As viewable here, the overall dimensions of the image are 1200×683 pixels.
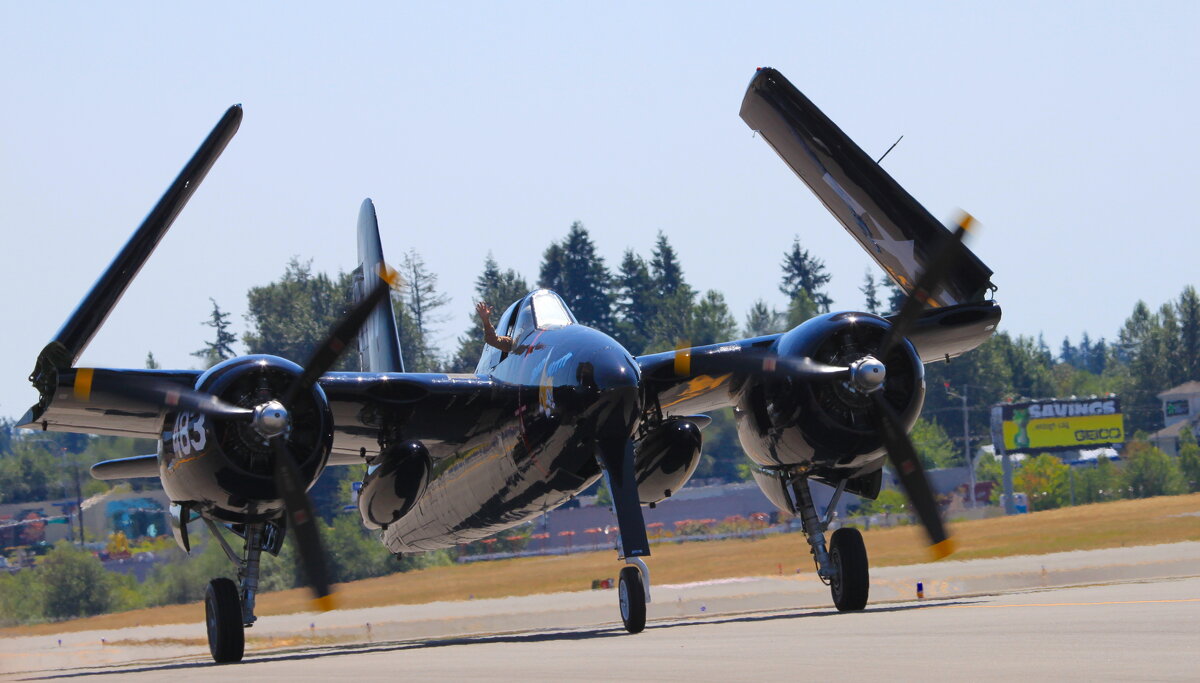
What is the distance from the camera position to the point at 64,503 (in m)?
85.8

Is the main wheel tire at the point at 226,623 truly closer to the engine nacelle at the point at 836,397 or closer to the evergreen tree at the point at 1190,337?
the engine nacelle at the point at 836,397

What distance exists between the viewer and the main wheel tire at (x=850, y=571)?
20922 mm

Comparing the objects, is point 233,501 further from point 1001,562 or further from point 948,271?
point 1001,562

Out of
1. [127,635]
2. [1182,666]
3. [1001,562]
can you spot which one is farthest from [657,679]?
[127,635]

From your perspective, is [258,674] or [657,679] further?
[258,674]

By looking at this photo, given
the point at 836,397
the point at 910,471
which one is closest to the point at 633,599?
the point at 836,397

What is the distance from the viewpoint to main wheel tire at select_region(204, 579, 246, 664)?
20.4 metres

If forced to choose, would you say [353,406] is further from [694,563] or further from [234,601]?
[694,563]

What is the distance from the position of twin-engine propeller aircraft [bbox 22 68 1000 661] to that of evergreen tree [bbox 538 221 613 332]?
110 m

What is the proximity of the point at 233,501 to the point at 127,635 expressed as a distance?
20.8 metres

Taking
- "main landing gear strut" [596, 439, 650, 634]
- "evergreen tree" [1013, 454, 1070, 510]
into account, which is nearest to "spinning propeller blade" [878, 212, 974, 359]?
"main landing gear strut" [596, 439, 650, 634]

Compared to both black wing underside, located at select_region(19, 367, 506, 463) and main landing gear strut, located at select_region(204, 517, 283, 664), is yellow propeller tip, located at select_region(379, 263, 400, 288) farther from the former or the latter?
main landing gear strut, located at select_region(204, 517, 283, 664)

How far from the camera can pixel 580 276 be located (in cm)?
13625

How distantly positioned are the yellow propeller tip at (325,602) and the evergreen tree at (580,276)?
113 meters
